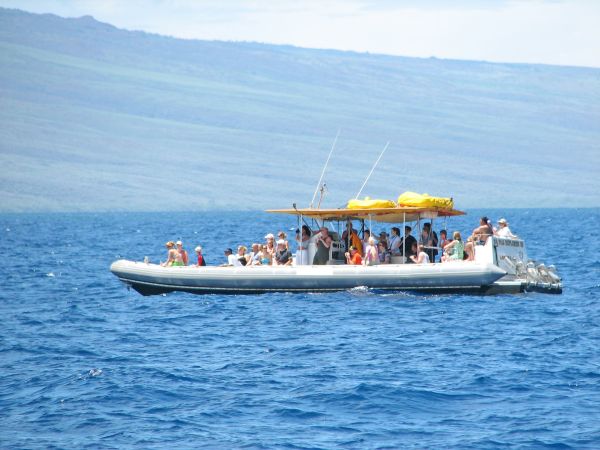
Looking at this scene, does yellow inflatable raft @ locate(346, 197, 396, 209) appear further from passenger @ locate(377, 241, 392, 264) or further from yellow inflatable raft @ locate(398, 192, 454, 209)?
passenger @ locate(377, 241, 392, 264)

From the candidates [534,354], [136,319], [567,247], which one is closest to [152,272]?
[136,319]

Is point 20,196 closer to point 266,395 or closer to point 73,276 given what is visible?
point 73,276

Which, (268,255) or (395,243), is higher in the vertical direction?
(395,243)

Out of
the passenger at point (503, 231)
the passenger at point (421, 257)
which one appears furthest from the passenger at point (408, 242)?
the passenger at point (503, 231)

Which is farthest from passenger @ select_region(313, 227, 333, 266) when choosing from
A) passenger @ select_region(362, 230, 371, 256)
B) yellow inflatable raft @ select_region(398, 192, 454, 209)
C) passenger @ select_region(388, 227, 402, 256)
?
Answer: yellow inflatable raft @ select_region(398, 192, 454, 209)

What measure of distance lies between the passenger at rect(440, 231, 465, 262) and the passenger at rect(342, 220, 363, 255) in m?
1.98

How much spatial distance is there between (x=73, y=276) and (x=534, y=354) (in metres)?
22.4

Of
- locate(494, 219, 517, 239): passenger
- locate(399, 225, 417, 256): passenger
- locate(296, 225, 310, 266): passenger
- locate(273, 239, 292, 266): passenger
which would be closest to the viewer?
locate(494, 219, 517, 239): passenger

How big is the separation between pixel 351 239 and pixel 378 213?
48.8 inches

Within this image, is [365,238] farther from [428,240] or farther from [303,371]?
[303,371]

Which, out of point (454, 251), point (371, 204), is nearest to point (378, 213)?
point (371, 204)

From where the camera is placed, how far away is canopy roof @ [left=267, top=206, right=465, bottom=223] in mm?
26531

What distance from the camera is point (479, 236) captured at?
2662 centimetres

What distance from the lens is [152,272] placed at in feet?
92.9
